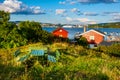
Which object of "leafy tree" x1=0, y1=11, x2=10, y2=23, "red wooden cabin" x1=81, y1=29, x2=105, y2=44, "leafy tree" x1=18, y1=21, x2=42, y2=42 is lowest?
"red wooden cabin" x1=81, y1=29, x2=105, y2=44

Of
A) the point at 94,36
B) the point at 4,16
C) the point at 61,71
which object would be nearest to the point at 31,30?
the point at 4,16

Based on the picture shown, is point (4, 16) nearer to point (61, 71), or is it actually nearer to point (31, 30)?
point (31, 30)

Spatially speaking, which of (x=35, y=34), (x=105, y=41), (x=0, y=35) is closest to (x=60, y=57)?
(x=0, y=35)

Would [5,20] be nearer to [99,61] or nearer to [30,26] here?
A: [30,26]

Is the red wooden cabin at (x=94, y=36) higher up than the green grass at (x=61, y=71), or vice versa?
the green grass at (x=61, y=71)

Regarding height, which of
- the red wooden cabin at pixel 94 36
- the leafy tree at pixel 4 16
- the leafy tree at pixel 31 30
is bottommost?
the red wooden cabin at pixel 94 36

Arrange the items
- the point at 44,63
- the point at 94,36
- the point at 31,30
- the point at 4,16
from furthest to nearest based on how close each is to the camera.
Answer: the point at 94,36, the point at 31,30, the point at 4,16, the point at 44,63

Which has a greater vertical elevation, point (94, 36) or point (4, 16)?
point (4, 16)

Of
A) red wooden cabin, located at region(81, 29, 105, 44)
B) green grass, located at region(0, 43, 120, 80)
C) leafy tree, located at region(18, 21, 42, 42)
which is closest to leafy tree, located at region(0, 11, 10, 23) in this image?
leafy tree, located at region(18, 21, 42, 42)

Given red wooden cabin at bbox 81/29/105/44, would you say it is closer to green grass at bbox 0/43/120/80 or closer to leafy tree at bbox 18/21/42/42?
leafy tree at bbox 18/21/42/42

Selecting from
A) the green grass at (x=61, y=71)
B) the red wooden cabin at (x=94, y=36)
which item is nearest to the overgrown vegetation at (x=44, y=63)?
the green grass at (x=61, y=71)

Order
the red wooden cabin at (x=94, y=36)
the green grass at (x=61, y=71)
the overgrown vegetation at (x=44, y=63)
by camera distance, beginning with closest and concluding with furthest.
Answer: the green grass at (x=61, y=71) → the overgrown vegetation at (x=44, y=63) → the red wooden cabin at (x=94, y=36)

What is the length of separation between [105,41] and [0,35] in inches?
2955

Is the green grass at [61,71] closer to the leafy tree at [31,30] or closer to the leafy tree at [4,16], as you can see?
the leafy tree at [4,16]
